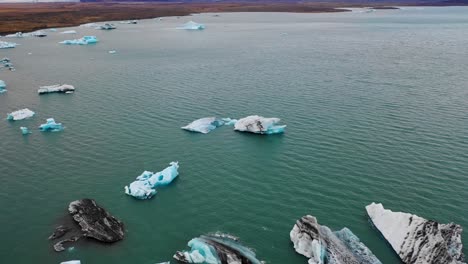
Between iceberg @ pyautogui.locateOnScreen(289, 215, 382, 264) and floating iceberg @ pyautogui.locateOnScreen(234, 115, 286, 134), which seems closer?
iceberg @ pyautogui.locateOnScreen(289, 215, 382, 264)

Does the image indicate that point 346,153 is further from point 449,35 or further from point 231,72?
point 449,35

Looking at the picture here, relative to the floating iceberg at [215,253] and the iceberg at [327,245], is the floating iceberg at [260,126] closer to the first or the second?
the iceberg at [327,245]

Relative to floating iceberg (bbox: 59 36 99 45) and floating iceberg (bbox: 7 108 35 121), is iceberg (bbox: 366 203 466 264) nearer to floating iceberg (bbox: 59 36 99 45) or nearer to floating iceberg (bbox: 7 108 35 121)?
floating iceberg (bbox: 7 108 35 121)

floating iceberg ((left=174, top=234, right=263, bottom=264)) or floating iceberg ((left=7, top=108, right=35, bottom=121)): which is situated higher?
floating iceberg ((left=174, top=234, right=263, bottom=264))

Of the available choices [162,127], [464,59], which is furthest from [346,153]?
[464,59]

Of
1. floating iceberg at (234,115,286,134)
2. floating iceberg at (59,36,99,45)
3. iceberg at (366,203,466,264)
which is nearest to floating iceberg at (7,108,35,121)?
floating iceberg at (234,115,286,134)

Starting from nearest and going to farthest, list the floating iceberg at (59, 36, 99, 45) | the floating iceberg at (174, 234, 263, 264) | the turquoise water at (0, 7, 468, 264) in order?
the floating iceberg at (174, 234, 263, 264), the turquoise water at (0, 7, 468, 264), the floating iceberg at (59, 36, 99, 45)

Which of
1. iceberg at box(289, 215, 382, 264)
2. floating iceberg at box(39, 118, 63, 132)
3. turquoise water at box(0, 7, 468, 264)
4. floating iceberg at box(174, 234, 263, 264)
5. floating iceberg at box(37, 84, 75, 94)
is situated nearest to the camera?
iceberg at box(289, 215, 382, 264)

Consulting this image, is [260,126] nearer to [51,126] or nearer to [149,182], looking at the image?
[149,182]
